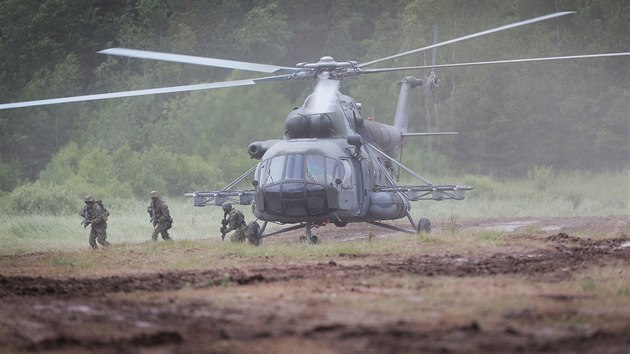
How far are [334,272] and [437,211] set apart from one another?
18312 millimetres

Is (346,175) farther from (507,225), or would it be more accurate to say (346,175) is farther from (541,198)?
(541,198)

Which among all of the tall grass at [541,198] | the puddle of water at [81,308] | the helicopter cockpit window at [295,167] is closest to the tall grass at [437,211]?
the tall grass at [541,198]

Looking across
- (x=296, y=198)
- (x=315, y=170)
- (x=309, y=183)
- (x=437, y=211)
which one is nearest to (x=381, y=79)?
(x=437, y=211)

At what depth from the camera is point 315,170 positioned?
769 inches

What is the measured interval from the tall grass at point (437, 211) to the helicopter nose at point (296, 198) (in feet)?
13.7

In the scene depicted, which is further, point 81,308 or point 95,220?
point 95,220

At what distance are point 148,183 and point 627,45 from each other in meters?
19.5

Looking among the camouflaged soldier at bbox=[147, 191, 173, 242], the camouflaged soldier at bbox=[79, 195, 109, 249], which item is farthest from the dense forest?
the camouflaged soldier at bbox=[79, 195, 109, 249]

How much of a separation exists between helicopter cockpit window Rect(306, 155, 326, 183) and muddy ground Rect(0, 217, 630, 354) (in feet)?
10.1

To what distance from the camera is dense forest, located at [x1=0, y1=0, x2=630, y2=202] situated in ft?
144

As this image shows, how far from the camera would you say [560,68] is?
45.5 metres

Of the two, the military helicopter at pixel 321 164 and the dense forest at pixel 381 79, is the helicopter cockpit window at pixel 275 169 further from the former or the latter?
the dense forest at pixel 381 79

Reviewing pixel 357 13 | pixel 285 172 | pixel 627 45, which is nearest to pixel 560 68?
pixel 627 45

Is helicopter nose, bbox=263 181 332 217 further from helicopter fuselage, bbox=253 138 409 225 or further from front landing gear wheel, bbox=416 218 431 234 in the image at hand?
front landing gear wheel, bbox=416 218 431 234
